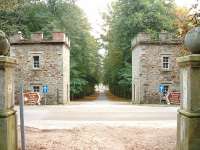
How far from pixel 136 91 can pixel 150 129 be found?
79.1ft

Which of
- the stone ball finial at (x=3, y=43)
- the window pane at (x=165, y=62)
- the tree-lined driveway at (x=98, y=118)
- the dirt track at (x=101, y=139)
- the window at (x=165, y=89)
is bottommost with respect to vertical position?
the tree-lined driveway at (x=98, y=118)

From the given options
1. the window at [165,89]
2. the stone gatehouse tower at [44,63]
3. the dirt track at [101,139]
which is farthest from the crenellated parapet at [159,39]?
the dirt track at [101,139]

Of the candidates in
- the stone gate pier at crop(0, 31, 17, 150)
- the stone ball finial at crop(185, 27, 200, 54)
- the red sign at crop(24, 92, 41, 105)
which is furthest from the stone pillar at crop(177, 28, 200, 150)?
the red sign at crop(24, 92, 41, 105)

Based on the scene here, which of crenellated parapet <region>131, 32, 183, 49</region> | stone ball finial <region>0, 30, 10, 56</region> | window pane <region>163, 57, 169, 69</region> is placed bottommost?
stone ball finial <region>0, 30, 10, 56</region>

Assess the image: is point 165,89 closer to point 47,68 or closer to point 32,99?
point 47,68

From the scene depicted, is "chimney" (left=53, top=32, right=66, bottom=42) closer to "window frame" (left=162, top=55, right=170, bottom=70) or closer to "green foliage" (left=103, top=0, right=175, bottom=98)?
"window frame" (left=162, top=55, right=170, bottom=70)

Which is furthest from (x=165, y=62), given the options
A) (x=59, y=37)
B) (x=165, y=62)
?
(x=59, y=37)

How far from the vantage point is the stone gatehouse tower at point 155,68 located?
35719mm

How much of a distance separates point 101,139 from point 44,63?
25339 mm

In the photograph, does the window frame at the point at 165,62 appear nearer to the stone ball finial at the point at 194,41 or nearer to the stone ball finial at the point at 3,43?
the stone ball finial at the point at 194,41

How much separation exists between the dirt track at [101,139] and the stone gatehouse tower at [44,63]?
21980 mm

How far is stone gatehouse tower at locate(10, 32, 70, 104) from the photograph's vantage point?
35500mm

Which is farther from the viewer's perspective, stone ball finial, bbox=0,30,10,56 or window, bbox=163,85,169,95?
window, bbox=163,85,169,95

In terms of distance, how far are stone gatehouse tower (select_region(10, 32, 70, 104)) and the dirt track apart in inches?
865
